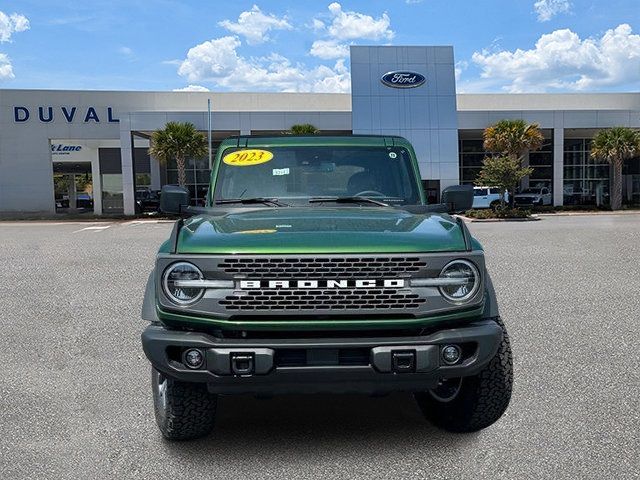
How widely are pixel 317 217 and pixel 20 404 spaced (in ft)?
8.97

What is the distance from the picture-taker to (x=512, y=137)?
118 feet

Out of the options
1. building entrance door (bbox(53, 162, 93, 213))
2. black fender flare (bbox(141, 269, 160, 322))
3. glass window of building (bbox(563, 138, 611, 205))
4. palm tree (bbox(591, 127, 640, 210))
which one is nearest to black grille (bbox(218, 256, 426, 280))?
black fender flare (bbox(141, 269, 160, 322))

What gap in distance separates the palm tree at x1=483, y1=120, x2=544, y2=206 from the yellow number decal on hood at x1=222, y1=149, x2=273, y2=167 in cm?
3255

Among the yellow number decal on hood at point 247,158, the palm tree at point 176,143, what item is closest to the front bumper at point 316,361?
the yellow number decal on hood at point 247,158

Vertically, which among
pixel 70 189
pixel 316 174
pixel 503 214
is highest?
pixel 70 189

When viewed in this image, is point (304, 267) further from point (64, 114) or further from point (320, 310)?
point (64, 114)

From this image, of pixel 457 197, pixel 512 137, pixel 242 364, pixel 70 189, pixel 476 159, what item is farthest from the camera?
pixel 70 189

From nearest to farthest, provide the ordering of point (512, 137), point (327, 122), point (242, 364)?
→ point (242, 364)
point (512, 137)
point (327, 122)

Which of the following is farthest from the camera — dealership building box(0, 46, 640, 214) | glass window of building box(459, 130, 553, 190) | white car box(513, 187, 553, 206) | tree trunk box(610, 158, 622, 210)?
glass window of building box(459, 130, 553, 190)

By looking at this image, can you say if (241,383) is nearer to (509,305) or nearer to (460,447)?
(460,447)

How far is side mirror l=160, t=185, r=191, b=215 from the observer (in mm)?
4699

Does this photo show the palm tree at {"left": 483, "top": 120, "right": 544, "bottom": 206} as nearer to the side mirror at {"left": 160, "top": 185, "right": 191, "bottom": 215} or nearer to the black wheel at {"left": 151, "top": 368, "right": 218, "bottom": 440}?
the side mirror at {"left": 160, "top": 185, "right": 191, "bottom": 215}

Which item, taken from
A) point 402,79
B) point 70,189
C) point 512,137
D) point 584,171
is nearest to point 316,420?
point 512,137

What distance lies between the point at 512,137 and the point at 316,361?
35.2m
